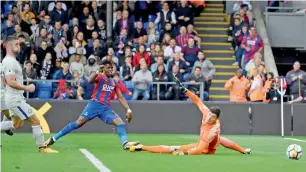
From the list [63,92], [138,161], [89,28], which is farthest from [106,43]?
[138,161]

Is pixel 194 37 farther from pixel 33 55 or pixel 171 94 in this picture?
pixel 33 55

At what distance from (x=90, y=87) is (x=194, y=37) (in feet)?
18.0

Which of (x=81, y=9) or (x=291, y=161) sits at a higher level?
(x=81, y=9)

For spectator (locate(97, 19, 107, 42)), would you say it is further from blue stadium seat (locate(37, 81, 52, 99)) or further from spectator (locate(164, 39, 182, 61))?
blue stadium seat (locate(37, 81, 52, 99))

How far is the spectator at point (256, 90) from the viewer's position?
88.9 feet

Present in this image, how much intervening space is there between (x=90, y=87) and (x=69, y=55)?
9.09ft

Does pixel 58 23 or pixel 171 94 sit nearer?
pixel 171 94

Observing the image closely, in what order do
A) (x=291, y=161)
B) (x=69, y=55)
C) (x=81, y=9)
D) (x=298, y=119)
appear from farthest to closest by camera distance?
(x=81, y=9) < (x=69, y=55) < (x=298, y=119) < (x=291, y=161)

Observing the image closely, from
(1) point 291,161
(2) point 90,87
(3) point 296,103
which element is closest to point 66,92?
(2) point 90,87

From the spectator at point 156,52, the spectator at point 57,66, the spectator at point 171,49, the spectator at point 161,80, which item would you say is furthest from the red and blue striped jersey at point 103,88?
the spectator at point 171,49

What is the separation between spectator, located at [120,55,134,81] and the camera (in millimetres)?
27922

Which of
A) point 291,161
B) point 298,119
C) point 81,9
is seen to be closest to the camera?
point 291,161

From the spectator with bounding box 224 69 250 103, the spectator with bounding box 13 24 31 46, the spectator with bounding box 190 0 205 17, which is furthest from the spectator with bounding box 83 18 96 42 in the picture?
the spectator with bounding box 224 69 250 103

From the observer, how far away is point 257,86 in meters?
27.2
